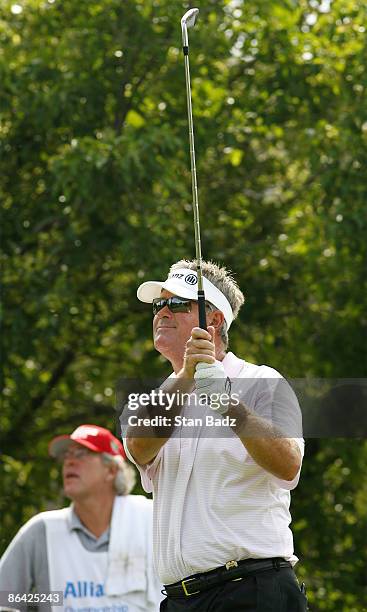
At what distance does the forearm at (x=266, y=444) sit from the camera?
3396 mm

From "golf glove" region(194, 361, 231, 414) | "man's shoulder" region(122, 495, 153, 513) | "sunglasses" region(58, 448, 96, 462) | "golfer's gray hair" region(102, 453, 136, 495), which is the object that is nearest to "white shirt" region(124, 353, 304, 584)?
"golf glove" region(194, 361, 231, 414)

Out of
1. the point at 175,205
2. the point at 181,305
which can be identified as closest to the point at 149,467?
the point at 181,305

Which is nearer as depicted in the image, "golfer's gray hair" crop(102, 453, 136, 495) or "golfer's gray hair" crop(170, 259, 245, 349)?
"golfer's gray hair" crop(170, 259, 245, 349)

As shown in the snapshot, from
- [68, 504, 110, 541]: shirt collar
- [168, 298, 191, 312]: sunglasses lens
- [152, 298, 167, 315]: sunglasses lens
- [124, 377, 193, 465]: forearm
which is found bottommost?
[124, 377, 193, 465]: forearm

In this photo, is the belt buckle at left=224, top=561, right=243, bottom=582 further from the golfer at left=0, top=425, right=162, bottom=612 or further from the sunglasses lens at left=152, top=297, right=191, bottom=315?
the golfer at left=0, top=425, right=162, bottom=612

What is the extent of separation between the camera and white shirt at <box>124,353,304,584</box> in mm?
3496

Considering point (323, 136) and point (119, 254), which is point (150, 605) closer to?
point (119, 254)

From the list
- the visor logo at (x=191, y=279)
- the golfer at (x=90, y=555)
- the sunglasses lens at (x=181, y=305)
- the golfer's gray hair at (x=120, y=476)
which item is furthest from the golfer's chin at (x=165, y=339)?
the golfer's gray hair at (x=120, y=476)

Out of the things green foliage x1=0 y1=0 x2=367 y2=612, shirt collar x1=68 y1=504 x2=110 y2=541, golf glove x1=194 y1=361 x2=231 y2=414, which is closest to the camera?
golf glove x1=194 y1=361 x2=231 y2=414

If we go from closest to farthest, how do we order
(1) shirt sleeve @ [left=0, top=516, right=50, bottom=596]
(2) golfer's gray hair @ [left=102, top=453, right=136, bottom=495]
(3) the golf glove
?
(3) the golf glove → (1) shirt sleeve @ [left=0, top=516, right=50, bottom=596] → (2) golfer's gray hair @ [left=102, top=453, right=136, bottom=495]

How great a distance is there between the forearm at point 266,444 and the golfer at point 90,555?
6.80 feet

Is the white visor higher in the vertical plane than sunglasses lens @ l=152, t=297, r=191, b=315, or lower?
higher

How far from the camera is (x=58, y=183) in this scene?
752 centimetres

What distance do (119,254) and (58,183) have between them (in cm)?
70
